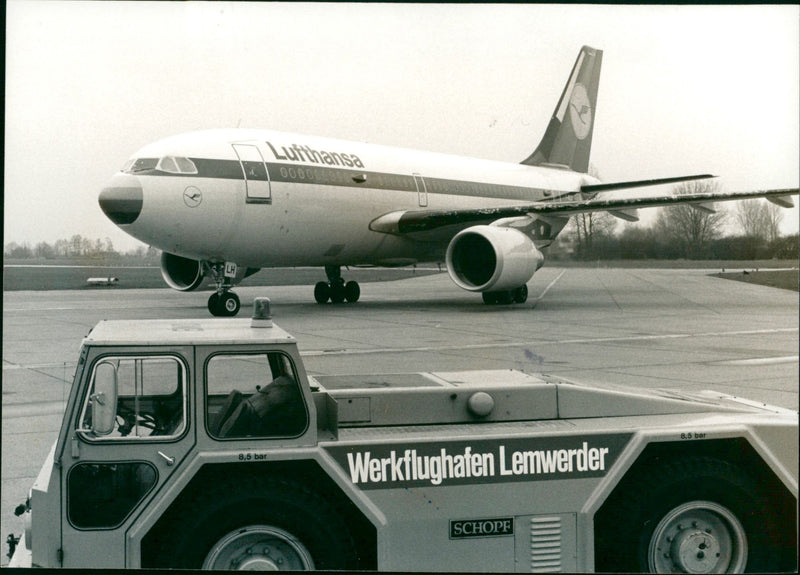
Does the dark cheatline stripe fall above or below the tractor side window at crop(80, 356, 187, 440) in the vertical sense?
above

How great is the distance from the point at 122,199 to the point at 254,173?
232 centimetres

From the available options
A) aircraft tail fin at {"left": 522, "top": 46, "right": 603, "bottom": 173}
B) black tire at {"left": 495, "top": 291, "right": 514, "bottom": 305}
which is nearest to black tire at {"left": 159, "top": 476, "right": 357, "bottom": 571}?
black tire at {"left": 495, "top": 291, "right": 514, "bottom": 305}

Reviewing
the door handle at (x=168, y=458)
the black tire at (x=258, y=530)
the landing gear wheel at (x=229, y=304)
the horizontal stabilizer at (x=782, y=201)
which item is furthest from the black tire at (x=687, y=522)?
the landing gear wheel at (x=229, y=304)

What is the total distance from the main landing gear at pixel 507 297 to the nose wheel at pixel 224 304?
17.7 ft

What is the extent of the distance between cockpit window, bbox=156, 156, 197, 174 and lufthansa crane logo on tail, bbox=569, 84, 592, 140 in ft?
18.7

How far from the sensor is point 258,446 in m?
3.35

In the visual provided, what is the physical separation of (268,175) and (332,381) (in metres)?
7.60

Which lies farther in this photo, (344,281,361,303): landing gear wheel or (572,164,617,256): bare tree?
(344,281,361,303): landing gear wheel

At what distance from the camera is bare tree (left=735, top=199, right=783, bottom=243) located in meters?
8.02

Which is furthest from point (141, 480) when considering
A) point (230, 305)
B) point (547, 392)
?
point (230, 305)

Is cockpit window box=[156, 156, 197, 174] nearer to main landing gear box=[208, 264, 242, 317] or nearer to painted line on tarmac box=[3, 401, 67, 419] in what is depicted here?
main landing gear box=[208, 264, 242, 317]

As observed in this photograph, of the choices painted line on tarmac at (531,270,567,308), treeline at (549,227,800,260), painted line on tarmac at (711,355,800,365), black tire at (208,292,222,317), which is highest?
treeline at (549,227,800,260)

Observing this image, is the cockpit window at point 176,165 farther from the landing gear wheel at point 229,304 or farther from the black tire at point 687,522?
the black tire at point 687,522

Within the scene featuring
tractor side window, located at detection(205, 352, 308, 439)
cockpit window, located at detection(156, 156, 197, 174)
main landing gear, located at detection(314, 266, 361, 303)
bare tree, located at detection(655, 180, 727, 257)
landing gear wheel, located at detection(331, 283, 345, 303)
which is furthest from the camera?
landing gear wheel, located at detection(331, 283, 345, 303)
